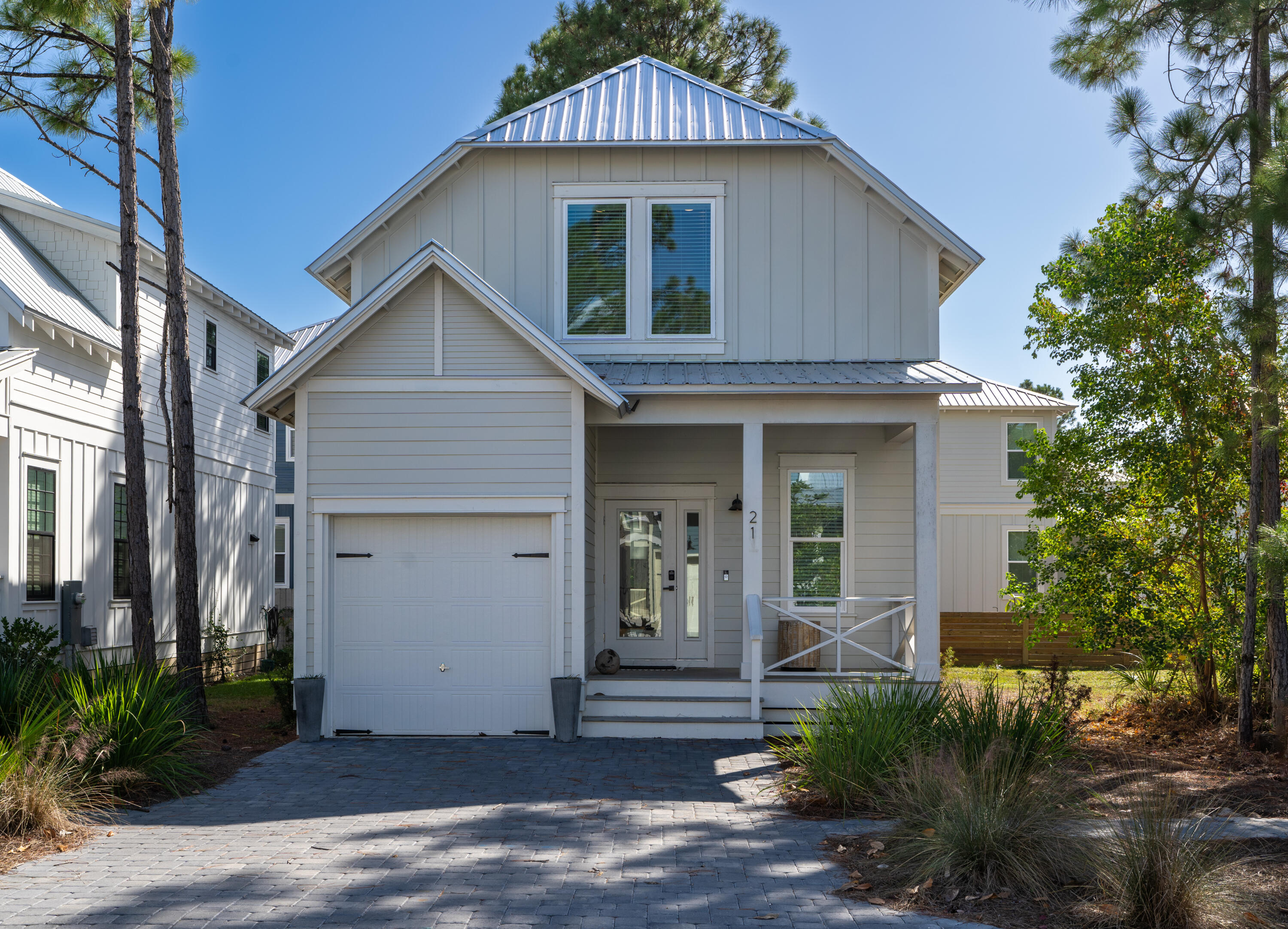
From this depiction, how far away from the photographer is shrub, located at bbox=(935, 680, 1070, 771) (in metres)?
7.79

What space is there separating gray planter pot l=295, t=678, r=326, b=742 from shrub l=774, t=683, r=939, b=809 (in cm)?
534

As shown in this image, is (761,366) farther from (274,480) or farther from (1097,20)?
(274,480)

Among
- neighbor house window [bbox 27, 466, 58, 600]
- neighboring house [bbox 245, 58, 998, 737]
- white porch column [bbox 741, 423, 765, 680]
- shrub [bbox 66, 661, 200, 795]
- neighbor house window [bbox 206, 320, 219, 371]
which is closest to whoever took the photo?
shrub [bbox 66, 661, 200, 795]

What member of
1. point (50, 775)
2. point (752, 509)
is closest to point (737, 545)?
point (752, 509)

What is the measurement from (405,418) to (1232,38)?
8.93 meters

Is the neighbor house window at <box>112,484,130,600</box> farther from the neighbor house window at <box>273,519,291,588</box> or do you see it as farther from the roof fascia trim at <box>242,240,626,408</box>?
the neighbor house window at <box>273,519,291,588</box>

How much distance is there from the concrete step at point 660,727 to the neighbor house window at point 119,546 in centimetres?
777

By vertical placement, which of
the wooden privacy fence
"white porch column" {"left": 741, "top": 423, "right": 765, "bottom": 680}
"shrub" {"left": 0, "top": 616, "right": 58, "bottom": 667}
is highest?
"white porch column" {"left": 741, "top": 423, "right": 765, "bottom": 680}

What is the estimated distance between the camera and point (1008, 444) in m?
23.0

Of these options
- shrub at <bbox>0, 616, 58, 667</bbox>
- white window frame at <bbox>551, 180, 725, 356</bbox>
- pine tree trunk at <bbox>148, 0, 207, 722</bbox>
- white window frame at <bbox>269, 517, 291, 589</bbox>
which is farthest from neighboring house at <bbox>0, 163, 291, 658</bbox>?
white window frame at <bbox>269, 517, 291, 589</bbox>

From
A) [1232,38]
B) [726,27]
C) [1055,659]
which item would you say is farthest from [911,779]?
[726,27]

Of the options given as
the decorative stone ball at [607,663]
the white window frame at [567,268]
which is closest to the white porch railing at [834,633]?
the decorative stone ball at [607,663]

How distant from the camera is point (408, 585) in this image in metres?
11.8

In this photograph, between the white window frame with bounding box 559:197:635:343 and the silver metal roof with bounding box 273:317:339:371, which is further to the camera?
the silver metal roof with bounding box 273:317:339:371
